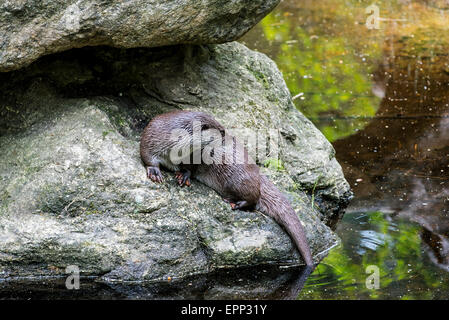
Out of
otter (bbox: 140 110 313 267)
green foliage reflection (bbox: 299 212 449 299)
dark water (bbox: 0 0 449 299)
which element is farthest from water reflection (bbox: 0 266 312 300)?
otter (bbox: 140 110 313 267)

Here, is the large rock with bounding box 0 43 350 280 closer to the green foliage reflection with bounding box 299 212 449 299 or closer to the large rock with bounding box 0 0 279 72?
the green foliage reflection with bounding box 299 212 449 299

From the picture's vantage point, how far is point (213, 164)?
12.7 ft

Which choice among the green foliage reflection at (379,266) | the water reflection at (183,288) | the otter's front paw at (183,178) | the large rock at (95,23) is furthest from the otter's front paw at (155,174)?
the green foliage reflection at (379,266)

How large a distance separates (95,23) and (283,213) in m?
1.54

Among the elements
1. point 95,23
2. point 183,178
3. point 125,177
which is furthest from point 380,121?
point 95,23

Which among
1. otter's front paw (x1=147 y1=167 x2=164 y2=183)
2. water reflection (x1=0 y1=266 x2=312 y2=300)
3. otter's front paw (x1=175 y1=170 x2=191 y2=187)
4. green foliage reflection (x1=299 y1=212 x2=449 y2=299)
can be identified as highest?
otter's front paw (x1=147 y1=167 x2=164 y2=183)

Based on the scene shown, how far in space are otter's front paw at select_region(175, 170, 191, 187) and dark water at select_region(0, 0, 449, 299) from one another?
60cm

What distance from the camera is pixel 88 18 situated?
11.3 feet

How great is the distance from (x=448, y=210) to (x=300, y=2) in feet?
17.5

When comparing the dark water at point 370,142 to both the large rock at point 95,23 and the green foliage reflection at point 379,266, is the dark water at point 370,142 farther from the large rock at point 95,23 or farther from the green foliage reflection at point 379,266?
the large rock at point 95,23

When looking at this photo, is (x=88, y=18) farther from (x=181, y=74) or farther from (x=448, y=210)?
(x=448, y=210)

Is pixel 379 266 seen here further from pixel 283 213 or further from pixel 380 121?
pixel 380 121

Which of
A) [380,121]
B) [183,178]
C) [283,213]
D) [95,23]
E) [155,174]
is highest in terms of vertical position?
[95,23]

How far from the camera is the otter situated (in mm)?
3748
